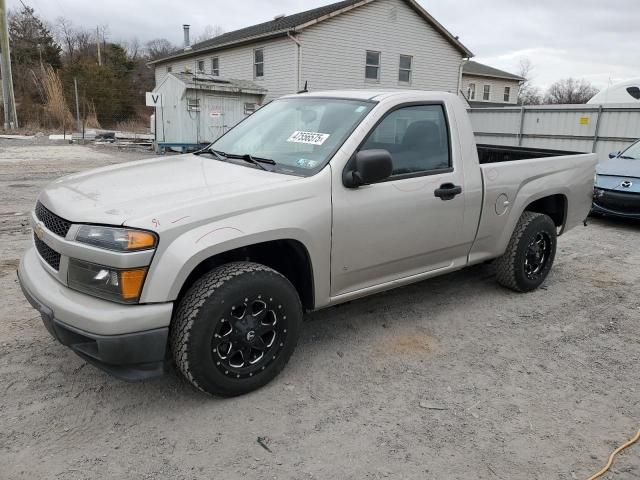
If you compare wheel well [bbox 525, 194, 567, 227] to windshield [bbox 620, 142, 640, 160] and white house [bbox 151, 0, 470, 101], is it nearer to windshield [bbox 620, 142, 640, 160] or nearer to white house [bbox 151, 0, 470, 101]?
windshield [bbox 620, 142, 640, 160]

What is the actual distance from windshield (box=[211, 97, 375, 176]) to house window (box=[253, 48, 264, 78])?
1983 centimetres

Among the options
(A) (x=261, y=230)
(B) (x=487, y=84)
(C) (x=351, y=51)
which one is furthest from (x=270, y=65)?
(B) (x=487, y=84)

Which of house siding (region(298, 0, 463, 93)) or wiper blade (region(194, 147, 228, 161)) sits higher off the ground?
house siding (region(298, 0, 463, 93))

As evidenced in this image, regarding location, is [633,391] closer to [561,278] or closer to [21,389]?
[561,278]

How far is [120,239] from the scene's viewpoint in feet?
8.44

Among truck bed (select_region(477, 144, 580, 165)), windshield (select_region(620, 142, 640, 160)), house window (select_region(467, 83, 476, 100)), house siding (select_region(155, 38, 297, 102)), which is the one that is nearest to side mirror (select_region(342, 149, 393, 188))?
truck bed (select_region(477, 144, 580, 165))

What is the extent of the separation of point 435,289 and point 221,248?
283 cm

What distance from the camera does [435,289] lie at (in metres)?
5.05

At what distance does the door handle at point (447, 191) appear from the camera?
382cm

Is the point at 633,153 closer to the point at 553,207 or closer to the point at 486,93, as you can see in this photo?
the point at 553,207

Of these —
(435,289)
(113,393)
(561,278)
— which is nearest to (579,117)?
(561,278)

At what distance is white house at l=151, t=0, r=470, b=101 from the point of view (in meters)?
21.1

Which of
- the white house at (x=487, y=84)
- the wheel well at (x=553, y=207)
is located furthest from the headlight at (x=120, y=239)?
the white house at (x=487, y=84)

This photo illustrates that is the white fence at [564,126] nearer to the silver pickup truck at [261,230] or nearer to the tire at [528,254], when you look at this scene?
the tire at [528,254]
